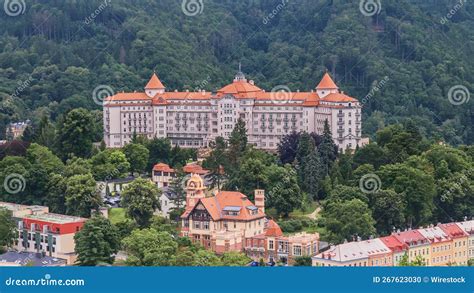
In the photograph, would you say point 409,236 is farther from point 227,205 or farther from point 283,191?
point 227,205

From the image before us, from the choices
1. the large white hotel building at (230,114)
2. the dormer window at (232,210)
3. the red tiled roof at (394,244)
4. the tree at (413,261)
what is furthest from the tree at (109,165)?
the tree at (413,261)

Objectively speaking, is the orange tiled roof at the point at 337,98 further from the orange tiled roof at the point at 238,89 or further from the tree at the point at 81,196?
the tree at the point at 81,196

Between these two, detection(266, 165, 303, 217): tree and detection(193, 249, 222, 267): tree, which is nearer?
detection(193, 249, 222, 267): tree

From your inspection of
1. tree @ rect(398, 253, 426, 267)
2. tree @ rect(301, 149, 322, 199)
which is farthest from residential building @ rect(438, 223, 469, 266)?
tree @ rect(301, 149, 322, 199)

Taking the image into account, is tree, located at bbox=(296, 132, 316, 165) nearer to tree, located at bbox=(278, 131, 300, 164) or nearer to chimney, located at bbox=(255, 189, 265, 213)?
tree, located at bbox=(278, 131, 300, 164)

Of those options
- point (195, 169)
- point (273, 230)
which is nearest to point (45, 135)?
point (195, 169)

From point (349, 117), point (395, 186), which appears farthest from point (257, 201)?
point (349, 117)
